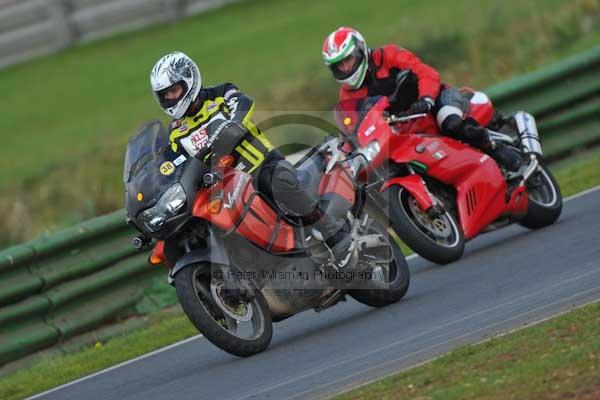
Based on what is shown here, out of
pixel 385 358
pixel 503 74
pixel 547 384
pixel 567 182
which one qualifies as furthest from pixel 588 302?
pixel 503 74

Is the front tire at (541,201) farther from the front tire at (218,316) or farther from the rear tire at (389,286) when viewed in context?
the front tire at (218,316)

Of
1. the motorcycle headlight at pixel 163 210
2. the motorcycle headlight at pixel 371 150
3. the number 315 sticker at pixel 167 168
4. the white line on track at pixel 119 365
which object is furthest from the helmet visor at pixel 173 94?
the white line on track at pixel 119 365

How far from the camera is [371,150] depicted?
9.68m

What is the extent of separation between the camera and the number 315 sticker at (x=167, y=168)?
824cm

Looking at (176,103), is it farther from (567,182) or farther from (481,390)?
(567,182)

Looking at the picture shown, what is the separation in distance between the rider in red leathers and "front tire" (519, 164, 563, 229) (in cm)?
25

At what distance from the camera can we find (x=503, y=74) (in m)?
17.7

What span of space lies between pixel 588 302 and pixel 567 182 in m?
5.23

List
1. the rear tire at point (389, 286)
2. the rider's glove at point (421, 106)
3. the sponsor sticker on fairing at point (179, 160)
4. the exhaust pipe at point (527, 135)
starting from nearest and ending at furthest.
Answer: the sponsor sticker on fairing at point (179, 160) → the rear tire at point (389, 286) → the rider's glove at point (421, 106) → the exhaust pipe at point (527, 135)

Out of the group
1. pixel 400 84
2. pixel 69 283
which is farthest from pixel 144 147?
pixel 69 283

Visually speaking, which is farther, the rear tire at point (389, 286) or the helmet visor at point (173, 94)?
the rear tire at point (389, 286)

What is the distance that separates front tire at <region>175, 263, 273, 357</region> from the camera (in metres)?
7.91

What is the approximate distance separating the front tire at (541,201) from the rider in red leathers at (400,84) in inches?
9.9

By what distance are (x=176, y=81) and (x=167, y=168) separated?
61 centimetres
